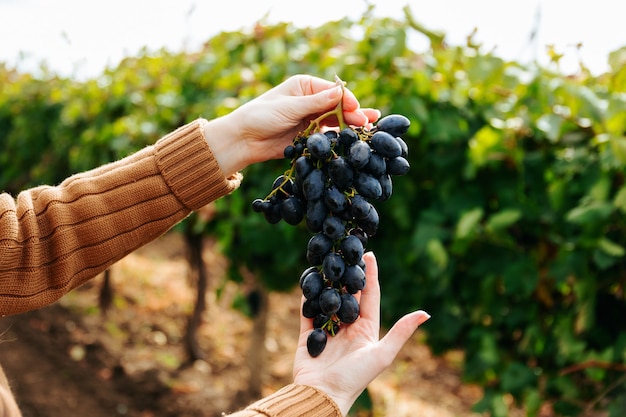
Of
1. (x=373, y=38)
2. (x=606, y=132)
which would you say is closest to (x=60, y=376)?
(x=373, y=38)

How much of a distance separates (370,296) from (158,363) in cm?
388

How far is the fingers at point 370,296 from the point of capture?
4.79ft

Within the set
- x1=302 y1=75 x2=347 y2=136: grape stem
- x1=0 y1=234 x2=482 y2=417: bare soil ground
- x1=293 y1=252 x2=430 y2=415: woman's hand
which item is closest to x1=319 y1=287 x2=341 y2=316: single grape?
x1=293 y1=252 x2=430 y2=415: woman's hand

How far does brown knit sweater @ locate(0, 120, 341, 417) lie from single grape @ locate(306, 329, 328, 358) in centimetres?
54

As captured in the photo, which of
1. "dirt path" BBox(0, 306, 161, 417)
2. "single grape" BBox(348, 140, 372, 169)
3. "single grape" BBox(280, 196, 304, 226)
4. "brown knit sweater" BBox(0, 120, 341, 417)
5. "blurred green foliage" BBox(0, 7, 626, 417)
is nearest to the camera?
"single grape" BBox(348, 140, 372, 169)

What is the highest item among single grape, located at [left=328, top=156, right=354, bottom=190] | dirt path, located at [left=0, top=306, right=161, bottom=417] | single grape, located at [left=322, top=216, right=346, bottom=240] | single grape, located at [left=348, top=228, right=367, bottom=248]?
single grape, located at [left=328, top=156, right=354, bottom=190]

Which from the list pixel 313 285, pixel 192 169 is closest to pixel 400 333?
pixel 313 285

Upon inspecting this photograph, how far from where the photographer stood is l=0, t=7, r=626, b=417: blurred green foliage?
235 cm

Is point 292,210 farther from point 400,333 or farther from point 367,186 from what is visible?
point 400,333

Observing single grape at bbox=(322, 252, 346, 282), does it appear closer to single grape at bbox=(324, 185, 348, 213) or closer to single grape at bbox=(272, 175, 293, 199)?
single grape at bbox=(324, 185, 348, 213)

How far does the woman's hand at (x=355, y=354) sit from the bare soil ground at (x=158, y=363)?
8.20 feet

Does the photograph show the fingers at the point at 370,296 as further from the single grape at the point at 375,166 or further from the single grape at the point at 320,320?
the single grape at the point at 375,166

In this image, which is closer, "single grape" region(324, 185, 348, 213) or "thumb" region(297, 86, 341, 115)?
"single grape" region(324, 185, 348, 213)

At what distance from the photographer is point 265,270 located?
3.79 meters
